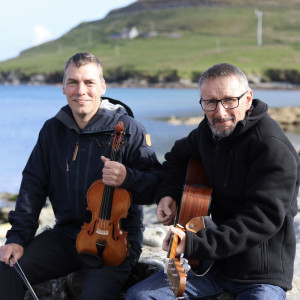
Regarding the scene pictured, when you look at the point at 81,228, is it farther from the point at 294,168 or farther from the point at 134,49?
the point at 134,49

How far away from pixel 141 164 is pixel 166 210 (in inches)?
19.3

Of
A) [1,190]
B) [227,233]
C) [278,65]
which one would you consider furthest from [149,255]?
[278,65]

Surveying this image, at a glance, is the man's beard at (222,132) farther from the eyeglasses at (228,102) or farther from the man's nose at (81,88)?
the man's nose at (81,88)

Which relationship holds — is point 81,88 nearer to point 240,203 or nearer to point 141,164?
point 141,164

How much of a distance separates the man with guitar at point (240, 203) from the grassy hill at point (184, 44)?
8840 cm

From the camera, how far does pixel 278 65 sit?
94.3 metres

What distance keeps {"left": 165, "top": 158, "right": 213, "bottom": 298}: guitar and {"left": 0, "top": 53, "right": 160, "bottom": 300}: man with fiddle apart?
35 centimetres

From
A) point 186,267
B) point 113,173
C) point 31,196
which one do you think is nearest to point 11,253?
point 31,196

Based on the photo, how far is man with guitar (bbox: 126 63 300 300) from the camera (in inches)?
115

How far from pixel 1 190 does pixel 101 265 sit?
12.8 m

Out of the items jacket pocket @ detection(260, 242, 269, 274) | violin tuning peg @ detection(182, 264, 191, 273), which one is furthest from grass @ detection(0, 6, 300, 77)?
violin tuning peg @ detection(182, 264, 191, 273)

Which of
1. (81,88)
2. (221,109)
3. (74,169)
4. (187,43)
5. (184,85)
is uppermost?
(187,43)

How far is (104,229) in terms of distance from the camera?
354cm

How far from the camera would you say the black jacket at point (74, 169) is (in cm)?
381
